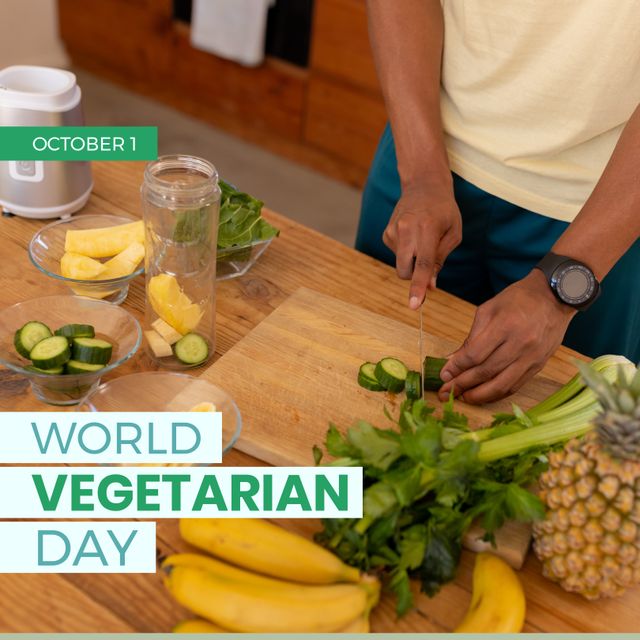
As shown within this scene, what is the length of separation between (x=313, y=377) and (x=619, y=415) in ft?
1.63

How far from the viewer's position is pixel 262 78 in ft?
12.7

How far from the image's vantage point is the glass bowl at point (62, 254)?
141 cm

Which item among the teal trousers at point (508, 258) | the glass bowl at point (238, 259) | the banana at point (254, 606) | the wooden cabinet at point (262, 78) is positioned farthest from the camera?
the wooden cabinet at point (262, 78)

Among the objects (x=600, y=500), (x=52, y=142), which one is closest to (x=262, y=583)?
(x=600, y=500)

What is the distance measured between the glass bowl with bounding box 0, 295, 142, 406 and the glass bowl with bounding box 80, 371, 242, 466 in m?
0.03

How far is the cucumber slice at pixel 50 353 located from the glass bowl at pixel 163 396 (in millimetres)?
69

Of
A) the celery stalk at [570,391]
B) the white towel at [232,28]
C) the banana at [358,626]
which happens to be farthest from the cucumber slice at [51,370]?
the white towel at [232,28]

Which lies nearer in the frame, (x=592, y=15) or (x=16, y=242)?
(x=592, y=15)

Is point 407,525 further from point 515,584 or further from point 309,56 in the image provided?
point 309,56

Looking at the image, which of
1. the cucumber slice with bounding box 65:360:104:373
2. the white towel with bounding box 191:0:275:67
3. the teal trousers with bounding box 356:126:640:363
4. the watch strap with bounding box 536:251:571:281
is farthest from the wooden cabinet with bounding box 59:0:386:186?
the cucumber slice with bounding box 65:360:104:373

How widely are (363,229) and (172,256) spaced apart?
641mm

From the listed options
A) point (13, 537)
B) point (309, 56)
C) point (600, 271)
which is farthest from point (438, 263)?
point (309, 56)

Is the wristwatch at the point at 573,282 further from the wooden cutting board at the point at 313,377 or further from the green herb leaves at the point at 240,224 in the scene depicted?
the green herb leaves at the point at 240,224

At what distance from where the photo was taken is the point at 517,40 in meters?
1.51
